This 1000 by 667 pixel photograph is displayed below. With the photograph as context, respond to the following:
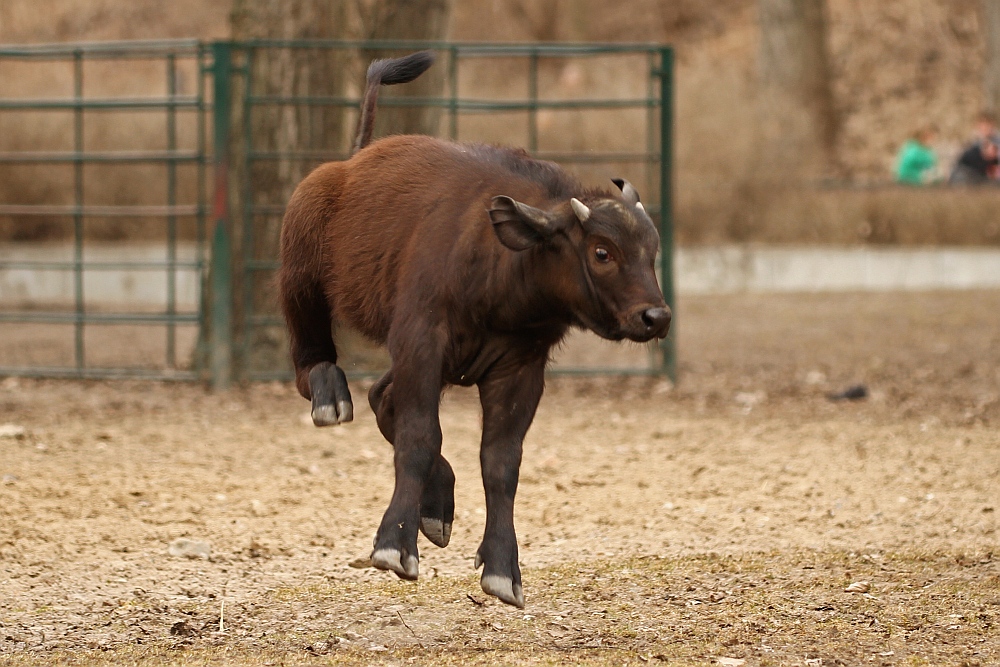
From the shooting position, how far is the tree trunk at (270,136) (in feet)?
37.4

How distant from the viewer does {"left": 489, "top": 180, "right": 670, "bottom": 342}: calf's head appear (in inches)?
179

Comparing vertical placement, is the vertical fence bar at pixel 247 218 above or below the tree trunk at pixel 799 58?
below

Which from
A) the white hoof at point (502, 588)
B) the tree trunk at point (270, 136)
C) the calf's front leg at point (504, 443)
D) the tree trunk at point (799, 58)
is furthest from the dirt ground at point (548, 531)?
the tree trunk at point (799, 58)

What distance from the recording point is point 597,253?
4.61m

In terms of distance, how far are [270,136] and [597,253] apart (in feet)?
23.9

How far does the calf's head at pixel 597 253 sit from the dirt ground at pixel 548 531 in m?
1.24

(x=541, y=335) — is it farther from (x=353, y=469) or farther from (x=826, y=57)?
(x=826, y=57)

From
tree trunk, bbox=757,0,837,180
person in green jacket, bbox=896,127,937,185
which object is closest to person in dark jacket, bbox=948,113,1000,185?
person in green jacket, bbox=896,127,937,185

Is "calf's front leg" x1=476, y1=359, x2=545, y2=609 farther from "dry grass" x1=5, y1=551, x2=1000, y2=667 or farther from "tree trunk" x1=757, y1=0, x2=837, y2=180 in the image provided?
"tree trunk" x1=757, y1=0, x2=837, y2=180

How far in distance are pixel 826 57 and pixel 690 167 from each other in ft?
21.1

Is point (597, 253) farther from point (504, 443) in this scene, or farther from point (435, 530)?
point (435, 530)

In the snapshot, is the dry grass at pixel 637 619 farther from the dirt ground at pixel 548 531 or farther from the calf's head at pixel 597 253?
the calf's head at pixel 597 253

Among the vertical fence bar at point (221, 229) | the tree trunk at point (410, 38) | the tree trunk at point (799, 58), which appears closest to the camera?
the vertical fence bar at point (221, 229)

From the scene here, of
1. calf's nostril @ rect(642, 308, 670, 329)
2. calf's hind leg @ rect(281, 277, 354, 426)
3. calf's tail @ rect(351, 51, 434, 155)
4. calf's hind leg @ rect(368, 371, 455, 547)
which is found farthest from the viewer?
calf's tail @ rect(351, 51, 434, 155)
